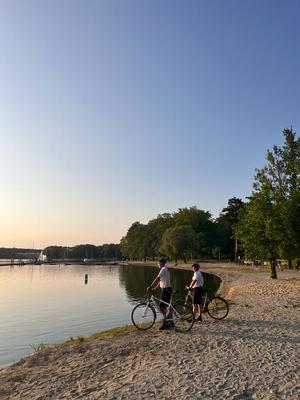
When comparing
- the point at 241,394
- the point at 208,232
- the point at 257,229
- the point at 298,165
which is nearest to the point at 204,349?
the point at 241,394

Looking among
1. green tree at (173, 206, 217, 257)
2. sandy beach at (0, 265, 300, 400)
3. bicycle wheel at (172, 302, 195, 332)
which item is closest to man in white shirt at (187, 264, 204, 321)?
sandy beach at (0, 265, 300, 400)

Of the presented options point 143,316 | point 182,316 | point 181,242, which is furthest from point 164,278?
point 181,242

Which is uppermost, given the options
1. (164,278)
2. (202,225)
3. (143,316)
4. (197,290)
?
(202,225)

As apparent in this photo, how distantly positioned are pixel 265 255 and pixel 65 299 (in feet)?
72.2

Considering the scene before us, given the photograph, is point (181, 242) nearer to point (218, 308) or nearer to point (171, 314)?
point (218, 308)

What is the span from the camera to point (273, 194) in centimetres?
3844

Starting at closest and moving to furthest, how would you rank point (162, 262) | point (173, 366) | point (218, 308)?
1. point (173, 366)
2. point (162, 262)
3. point (218, 308)

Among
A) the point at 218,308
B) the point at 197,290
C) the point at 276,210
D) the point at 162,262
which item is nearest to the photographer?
the point at 162,262

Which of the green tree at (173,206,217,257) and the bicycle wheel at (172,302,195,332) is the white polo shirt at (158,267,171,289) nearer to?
the bicycle wheel at (172,302,195,332)

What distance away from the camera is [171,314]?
14.9 m

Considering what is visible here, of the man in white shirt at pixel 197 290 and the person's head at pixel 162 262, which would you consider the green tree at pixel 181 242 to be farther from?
the person's head at pixel 162 262

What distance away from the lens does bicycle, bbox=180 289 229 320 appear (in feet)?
55.0

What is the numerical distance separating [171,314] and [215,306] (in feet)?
10.2

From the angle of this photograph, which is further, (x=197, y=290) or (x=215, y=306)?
(x=215, y=306)
